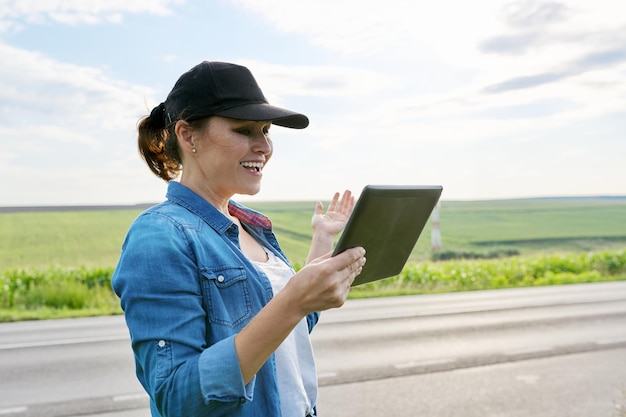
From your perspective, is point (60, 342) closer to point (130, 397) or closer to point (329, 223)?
point (130, 397)

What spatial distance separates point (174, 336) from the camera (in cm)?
→ 158

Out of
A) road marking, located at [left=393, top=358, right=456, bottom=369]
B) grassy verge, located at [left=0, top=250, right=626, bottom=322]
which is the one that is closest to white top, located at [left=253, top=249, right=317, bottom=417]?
road marking, located at [left=393, top=358, right=456, bottom=369]

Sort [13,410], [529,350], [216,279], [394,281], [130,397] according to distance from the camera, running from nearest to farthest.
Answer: [216,279] < [13,410] < [130,397] < [529,350] < [394,281]

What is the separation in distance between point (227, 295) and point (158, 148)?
0.64 meters

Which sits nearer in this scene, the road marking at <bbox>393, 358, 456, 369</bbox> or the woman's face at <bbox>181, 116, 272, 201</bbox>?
the woman's face at <bbox>181, 116, 272, 201</bbox>

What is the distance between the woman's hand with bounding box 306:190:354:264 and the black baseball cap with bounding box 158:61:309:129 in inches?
21.5

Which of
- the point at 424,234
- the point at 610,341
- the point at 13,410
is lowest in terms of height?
the point at 424,234

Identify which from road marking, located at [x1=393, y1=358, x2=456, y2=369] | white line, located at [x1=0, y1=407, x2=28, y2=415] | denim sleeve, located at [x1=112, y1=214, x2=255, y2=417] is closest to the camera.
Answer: denim sleeve, located at [x1=112, y1=214, x2=255, y2=417]

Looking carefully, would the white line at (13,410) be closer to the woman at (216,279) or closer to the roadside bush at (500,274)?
the woman at (216,279)

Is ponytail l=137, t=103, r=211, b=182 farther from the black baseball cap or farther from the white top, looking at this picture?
the white top

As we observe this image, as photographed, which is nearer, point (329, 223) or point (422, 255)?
point (329, 223)

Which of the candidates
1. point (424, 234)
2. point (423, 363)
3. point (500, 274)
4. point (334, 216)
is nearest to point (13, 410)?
point (423, 363)

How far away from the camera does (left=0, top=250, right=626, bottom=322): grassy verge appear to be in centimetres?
1207

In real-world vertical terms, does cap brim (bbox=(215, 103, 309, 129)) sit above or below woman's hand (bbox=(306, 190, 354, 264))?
above
